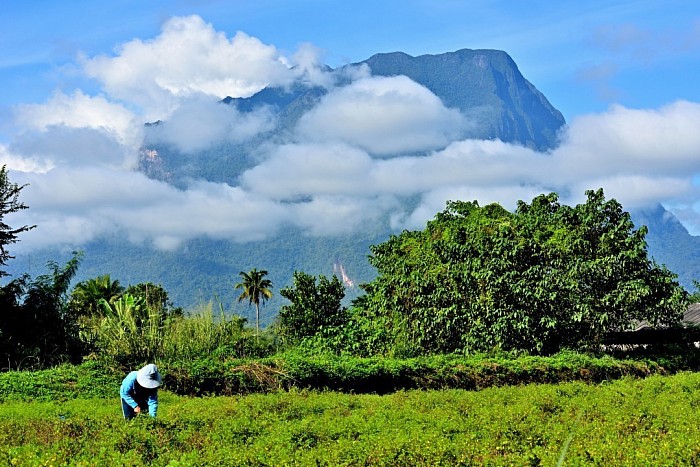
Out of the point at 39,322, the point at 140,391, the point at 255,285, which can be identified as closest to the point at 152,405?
the point at 140,391

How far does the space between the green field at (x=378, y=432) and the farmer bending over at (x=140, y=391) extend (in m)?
0.43

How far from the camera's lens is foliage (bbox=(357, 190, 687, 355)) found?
2361 centimetres

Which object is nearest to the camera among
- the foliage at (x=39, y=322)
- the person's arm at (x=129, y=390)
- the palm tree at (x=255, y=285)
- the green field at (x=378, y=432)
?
the green field at (x=378, y=432)

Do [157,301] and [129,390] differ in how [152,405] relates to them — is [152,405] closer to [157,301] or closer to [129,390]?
[129,390]

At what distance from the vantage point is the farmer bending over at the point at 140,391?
10.9 m

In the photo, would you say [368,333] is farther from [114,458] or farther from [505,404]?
[114,458]

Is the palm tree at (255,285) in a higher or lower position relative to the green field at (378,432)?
higher

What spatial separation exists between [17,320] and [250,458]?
1738 centimetres

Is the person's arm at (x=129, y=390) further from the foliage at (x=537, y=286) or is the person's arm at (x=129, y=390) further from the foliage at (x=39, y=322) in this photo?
the foliage at (x=537, y=286)

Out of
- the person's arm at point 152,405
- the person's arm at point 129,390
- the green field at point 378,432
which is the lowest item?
the green field at point 378,432

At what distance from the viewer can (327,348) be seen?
26797 mm

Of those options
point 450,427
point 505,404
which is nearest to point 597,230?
point 505,404

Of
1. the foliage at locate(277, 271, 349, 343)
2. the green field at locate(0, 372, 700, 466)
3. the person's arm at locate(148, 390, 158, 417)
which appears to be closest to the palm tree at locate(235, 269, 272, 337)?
the foliage at locate(277, 271, 349, 343)

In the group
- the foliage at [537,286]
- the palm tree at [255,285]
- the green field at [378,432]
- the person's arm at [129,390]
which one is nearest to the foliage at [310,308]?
the foliage at [537,286]
